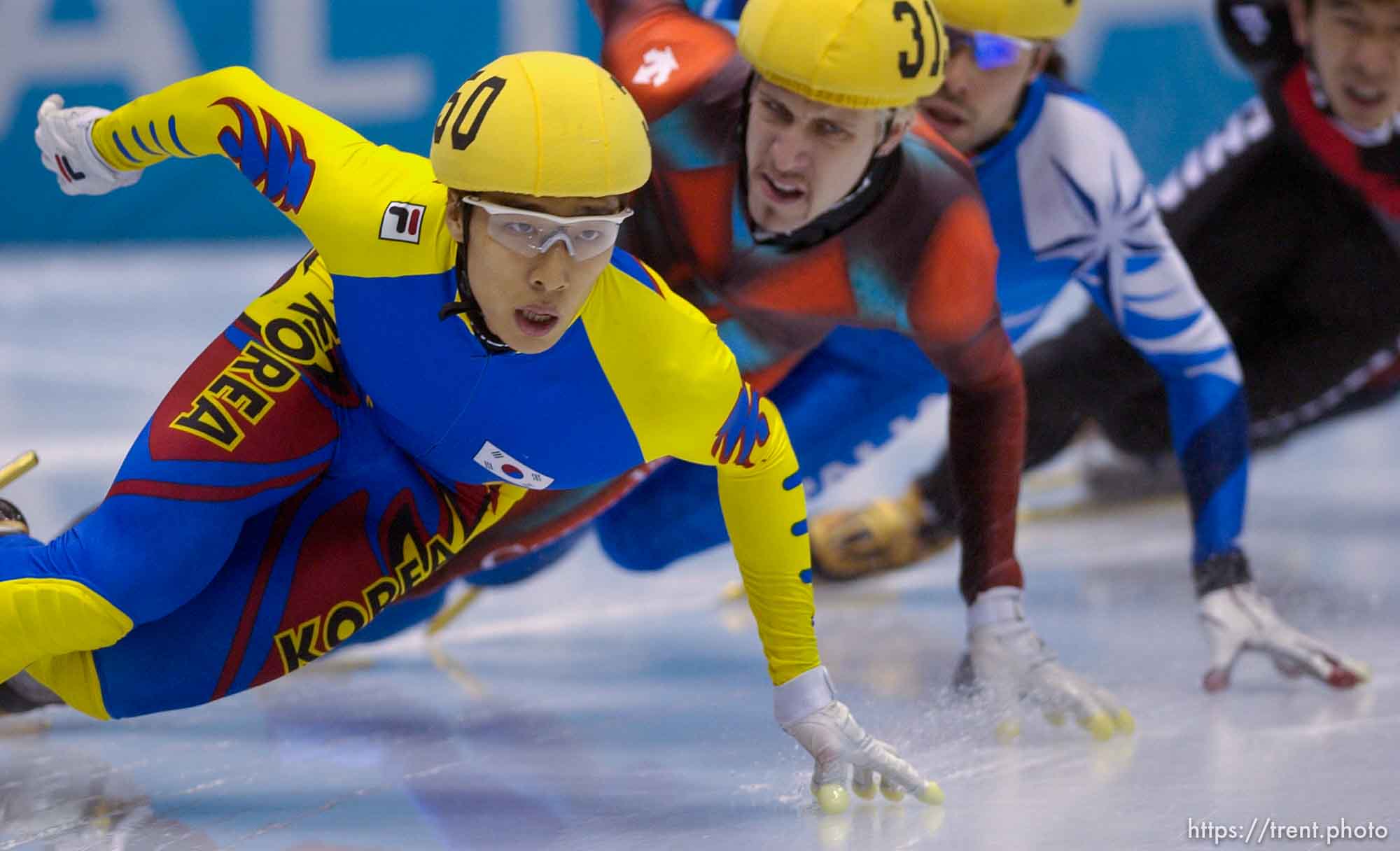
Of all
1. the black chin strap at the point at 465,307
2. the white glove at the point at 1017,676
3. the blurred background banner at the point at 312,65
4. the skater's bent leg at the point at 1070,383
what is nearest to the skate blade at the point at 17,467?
the black chin strap at the point at 465,307

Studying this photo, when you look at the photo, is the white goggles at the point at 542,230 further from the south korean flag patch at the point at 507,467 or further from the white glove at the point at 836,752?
the white glove at the point at 836,752

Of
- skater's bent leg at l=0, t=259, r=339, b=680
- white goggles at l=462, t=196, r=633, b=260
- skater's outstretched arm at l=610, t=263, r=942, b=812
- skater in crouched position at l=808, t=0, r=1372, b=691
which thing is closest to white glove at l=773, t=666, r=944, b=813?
skater's outstretched arm at l=610, t=263, r=942, b=812

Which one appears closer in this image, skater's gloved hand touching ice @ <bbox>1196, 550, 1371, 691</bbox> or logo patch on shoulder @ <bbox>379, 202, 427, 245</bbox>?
logo patch on shoulder @ <bbox>379, 202, 427, 245</bbox>

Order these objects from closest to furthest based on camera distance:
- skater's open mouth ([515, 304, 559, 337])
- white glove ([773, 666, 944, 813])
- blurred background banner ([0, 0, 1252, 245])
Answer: skater's open mouth ([515, 304, 559, 337]), white glove ([773, 666, 944, 813]), blurred background banner ([0, 0, 1252, 245])

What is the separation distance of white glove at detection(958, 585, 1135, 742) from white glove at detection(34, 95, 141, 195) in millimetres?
1879

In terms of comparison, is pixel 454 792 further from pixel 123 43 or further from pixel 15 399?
pixel 123 43

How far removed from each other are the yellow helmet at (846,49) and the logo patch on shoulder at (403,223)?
80 centimetres

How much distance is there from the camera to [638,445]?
287 centimetres

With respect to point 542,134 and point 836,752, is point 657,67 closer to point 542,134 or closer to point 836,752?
point 542,134

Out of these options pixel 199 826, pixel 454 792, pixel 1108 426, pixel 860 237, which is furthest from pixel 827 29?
pixel 1108 426

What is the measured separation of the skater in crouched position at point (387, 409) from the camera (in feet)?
8.50

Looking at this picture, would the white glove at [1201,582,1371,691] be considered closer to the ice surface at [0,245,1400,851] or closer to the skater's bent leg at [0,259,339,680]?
the ice surface at [0,245,1400,851]

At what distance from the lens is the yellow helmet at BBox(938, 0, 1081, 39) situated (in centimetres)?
→ 379

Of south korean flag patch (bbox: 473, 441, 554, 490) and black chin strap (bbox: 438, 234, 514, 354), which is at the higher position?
black chin strap (bbox: 438, 234, 514, 354)
